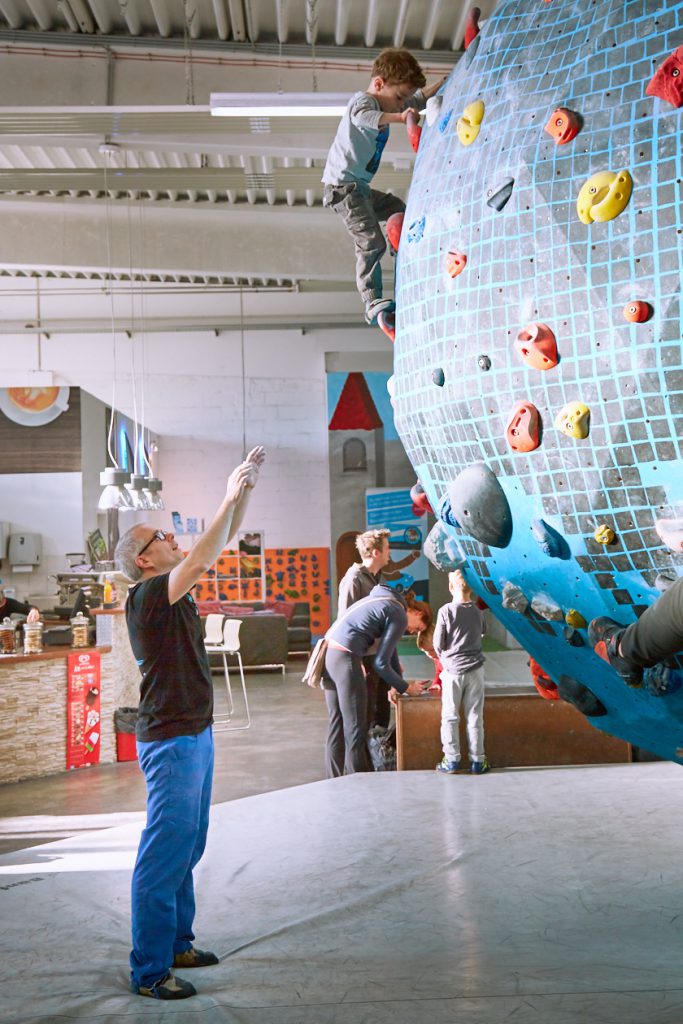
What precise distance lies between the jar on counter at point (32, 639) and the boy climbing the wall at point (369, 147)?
570cm

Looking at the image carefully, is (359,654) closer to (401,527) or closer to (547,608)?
(547,608)

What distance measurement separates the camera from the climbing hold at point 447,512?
2.01 metres

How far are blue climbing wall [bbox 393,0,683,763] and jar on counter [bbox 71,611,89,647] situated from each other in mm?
6250

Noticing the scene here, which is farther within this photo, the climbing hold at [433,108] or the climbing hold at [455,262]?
the climbing hold at [433,108]

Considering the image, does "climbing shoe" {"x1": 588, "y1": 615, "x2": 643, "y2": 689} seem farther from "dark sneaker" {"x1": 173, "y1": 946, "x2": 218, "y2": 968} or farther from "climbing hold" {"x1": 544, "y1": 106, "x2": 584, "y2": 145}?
"dark sneaker" {"x1": 173, "y1": 946, "x2": 218, "y2": 968}

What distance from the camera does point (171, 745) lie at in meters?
2.89

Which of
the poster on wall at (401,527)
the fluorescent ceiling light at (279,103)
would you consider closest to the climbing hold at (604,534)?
the fluorescent ceiling light at (279,103)

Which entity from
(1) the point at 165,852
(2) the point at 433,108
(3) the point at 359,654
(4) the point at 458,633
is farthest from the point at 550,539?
(4) the point at 458,633

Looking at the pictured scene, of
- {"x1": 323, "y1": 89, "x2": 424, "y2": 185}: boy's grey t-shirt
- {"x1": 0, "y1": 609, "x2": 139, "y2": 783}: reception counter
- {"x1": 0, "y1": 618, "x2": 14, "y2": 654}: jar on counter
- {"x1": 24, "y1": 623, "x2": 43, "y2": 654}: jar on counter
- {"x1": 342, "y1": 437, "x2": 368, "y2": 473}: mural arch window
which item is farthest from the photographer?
{"x1": 342, "y1": 437, "x2": 368, "y2": 473}: mural arch window

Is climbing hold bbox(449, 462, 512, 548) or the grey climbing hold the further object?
the grey climbing hold

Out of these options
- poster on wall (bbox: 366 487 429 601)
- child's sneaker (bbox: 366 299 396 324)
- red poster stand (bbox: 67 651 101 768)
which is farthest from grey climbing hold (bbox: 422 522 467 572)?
poster on wall (bbox: 366 487 429 601)

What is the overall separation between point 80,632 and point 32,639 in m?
0.47

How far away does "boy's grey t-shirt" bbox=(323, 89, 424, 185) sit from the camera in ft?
7.91

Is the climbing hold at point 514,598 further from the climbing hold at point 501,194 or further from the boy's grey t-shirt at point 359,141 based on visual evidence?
the boy's grey t-shirt at point 359,141
